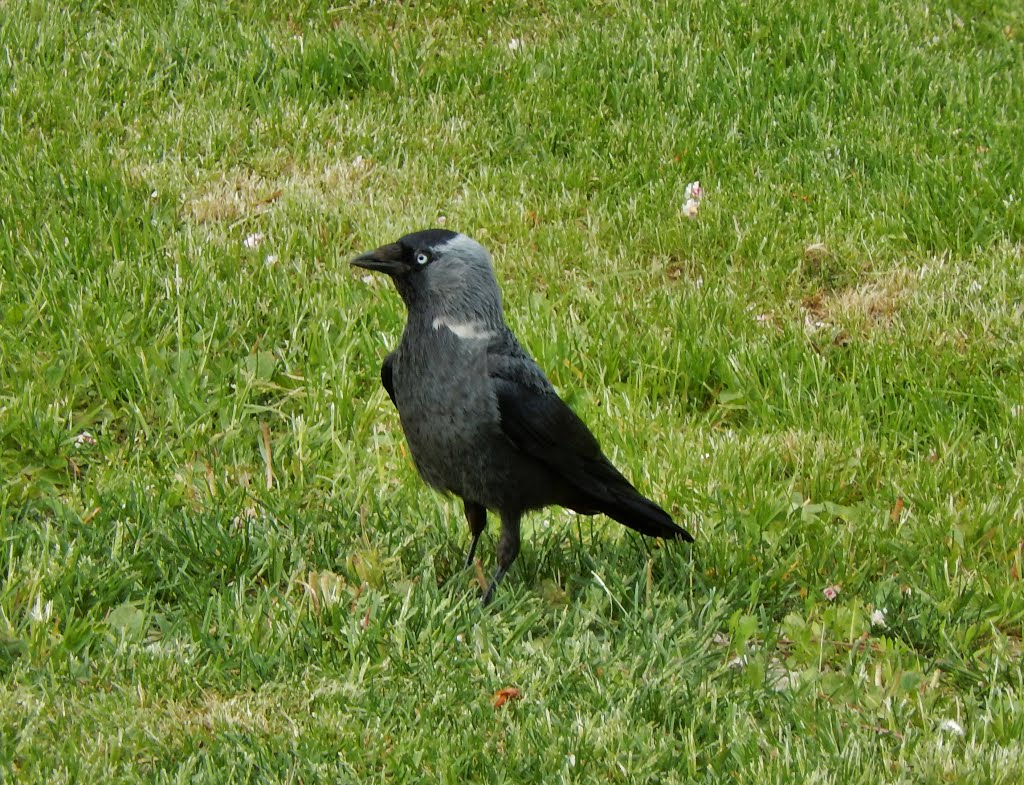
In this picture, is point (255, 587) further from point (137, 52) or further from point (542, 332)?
point (137, 52)

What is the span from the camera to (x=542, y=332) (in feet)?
18.0

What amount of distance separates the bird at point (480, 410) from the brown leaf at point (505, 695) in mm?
516

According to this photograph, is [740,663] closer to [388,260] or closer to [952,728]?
[952,728]

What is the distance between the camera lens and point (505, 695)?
11.6 feet

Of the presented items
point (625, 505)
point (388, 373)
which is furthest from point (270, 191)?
point (625, 505)

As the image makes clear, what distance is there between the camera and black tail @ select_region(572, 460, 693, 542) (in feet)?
13.6

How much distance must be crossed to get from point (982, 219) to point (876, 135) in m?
0.92

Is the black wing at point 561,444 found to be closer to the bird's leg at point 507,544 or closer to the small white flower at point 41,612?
the bird's leg at point 507,544

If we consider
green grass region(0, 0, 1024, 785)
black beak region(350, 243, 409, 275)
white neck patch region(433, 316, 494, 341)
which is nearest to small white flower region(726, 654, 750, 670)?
green grass region(0, 0, 1024, 785)

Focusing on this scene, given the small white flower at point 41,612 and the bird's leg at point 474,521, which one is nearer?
the small white flower at point 41,612

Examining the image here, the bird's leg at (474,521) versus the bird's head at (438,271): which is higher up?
the bird's head at (438,271)

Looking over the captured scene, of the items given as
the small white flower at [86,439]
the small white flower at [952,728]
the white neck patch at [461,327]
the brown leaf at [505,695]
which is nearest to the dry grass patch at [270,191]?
the small white flower at [86,439]

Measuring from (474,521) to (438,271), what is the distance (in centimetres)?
80

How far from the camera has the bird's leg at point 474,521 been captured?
13.9 ft
